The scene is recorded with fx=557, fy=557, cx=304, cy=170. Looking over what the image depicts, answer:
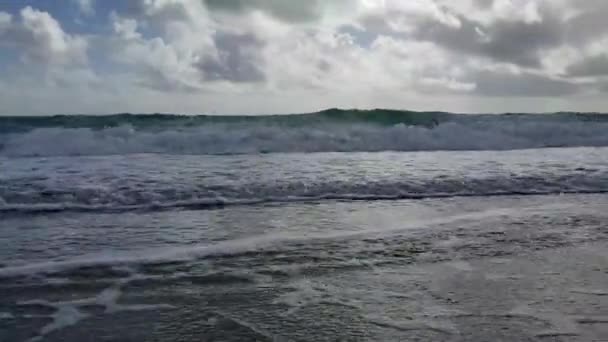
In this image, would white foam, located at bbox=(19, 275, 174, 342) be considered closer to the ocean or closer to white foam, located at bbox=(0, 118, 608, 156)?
the ocean

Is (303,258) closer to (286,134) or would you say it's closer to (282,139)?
(282,139)

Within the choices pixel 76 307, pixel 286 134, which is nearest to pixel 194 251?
pixel 76 307

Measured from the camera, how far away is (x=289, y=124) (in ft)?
65.1

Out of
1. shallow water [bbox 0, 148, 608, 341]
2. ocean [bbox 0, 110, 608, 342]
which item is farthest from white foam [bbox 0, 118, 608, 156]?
shallow water [bbox 0, 148, 608, 341]

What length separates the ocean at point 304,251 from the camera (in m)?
3.44

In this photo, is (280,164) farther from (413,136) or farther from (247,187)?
(413,136)

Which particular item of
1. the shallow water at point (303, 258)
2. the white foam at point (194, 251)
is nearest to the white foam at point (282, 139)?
the shallow water at point (303, 258)

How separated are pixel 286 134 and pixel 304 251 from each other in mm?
12474

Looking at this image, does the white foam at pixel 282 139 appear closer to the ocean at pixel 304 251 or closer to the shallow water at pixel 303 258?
the ocean at pixel 304 251

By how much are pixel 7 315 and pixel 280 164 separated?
27.1ft

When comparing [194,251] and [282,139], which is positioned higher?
[282,139]

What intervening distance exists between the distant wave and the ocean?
13.4ft

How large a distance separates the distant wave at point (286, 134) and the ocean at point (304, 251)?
4086mm

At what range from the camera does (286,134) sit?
17.4 m
